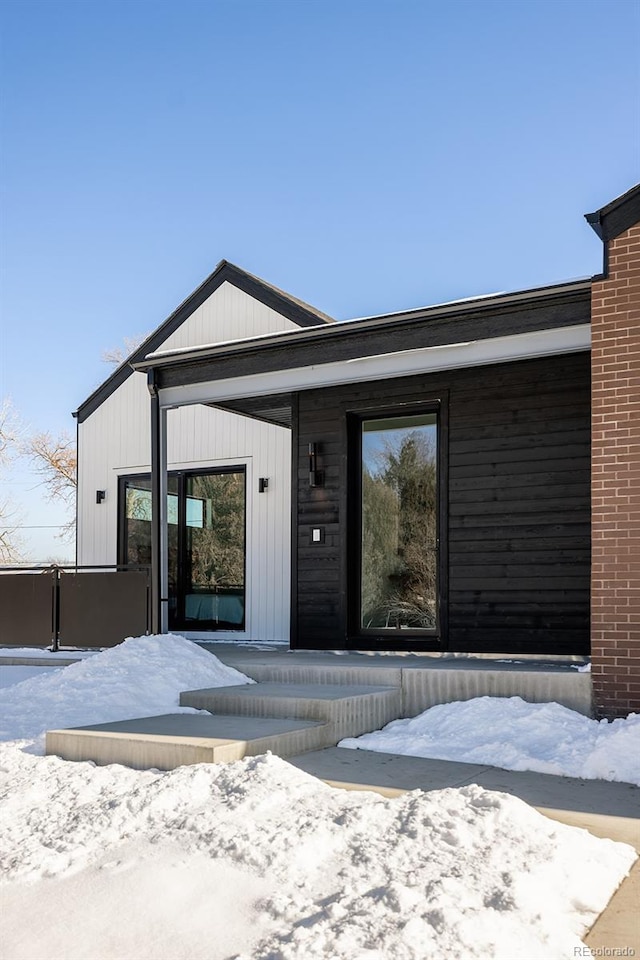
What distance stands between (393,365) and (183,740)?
385cm

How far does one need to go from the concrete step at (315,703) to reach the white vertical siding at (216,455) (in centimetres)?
392

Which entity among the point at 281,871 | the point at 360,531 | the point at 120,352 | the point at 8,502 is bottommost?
the point at 281,871

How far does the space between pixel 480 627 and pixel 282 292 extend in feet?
17.4

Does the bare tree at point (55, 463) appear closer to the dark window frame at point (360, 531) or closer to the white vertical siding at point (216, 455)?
the white vertical siding at point (216, 455)

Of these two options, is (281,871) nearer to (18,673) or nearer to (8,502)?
(18,673)

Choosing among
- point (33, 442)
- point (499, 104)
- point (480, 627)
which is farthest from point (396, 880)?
point (33, 442)

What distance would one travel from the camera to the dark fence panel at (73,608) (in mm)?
9109

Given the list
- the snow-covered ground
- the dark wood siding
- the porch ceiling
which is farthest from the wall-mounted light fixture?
the snow-covered ground

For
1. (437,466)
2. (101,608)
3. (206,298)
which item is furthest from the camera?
(206,298)

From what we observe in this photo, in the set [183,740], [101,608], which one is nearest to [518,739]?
[183,740]

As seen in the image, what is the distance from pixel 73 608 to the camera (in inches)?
377

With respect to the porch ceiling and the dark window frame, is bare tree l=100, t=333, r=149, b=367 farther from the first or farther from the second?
the dark window frame

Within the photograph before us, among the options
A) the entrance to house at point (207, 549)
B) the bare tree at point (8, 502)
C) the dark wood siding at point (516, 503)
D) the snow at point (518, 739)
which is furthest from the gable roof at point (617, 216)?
the bare tree at point (8, 502)

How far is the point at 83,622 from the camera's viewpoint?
373 inches
